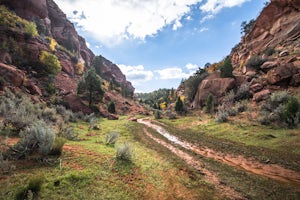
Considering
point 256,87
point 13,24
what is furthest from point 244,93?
point 13,24

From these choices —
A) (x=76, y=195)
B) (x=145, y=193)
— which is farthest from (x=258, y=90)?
(x=76, y=195)

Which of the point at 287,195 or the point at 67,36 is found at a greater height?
the point at 67,36

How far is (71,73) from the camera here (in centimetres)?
5912

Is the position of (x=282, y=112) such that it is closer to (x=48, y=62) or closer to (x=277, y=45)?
(x=277, y=45)

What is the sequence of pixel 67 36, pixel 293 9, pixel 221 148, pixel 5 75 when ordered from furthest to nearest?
pixel 67 36 → pixel 293 9 → pixel 5 75 → pixel 221 148

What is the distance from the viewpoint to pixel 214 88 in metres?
41.0

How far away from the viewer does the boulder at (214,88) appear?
126ft

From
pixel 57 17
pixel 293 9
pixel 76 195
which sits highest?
pixel 57 17

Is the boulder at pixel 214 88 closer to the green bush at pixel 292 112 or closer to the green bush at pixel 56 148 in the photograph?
the green bush at pixel 292 112

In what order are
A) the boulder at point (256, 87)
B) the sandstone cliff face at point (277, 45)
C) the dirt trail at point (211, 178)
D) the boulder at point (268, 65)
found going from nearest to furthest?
the dirt trail at point (211, 178), the sandstone cliff face at point (277, 45), the boulder at point (256, 87), the boulder at point (268, 65)

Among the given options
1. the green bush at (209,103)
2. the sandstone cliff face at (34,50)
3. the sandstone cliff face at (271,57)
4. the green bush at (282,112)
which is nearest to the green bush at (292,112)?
the green bush at (282,112)

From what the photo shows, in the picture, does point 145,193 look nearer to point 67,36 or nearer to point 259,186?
point 259,186

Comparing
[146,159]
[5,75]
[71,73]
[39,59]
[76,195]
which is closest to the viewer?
[76,195]

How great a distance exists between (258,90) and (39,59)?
47.1m
